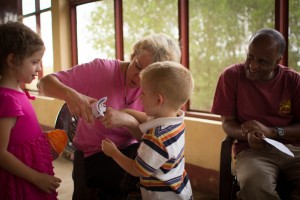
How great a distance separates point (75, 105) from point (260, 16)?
2.08 meters

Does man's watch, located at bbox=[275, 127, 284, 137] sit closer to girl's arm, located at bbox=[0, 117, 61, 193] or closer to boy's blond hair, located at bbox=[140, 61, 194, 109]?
boy's blond hair, located at bbox=[140, 61, 194, 109]

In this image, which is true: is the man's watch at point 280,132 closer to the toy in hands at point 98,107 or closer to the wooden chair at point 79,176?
the wooden chair at point 79,176

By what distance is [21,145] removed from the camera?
4.89 feet

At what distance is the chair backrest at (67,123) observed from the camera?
2.19 m

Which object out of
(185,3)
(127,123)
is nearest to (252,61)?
(127,123)

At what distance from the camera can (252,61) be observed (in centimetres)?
204

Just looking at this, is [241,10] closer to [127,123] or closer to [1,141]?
[127,123]

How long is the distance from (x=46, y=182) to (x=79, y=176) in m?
0.21

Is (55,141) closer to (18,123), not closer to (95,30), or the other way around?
(18,123)

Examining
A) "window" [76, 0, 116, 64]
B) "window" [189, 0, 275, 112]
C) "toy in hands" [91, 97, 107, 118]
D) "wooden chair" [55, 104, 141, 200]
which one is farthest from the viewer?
"window" [76, 0, 116, 64]

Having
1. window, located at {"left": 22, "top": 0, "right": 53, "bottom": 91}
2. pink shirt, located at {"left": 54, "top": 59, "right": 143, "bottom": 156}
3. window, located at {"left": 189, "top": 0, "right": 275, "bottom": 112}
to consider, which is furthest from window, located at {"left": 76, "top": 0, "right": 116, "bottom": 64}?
pink shirt, located at {"left": 54, "top": 59, "right": 143, "bottom": 156}

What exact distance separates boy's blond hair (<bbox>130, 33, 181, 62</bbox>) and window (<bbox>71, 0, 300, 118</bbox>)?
139 centimetres

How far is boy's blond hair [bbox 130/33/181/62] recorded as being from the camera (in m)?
1.80

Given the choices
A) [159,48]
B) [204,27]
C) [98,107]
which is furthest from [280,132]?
[204,27]
